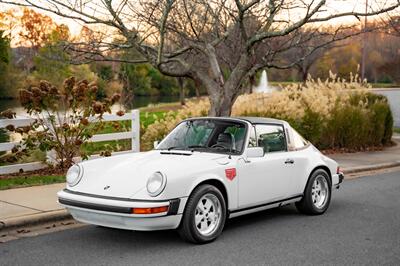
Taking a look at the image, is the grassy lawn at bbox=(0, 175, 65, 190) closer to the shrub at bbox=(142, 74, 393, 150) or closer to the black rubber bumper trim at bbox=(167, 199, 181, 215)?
the black rubber bumper trim at bbox=(167, 199, 181, 215)

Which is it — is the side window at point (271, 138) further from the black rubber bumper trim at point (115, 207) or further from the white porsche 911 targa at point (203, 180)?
the black rubber bumper trim at point (115, 207)

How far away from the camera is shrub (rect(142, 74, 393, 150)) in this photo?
1678 cm

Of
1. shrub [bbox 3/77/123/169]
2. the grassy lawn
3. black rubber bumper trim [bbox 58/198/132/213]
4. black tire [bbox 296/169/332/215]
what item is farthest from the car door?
shrub [bbox 3/77/123/169]

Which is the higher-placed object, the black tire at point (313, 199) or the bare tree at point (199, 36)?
the bare tree at point (199, 36)

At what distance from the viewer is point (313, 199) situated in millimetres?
8273

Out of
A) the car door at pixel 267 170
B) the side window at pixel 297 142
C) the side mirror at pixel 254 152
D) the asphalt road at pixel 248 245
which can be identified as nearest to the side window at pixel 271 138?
the car door at pixel 267 170

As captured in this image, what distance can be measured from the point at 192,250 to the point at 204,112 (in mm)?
11471

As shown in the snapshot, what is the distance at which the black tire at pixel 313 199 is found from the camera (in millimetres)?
8109

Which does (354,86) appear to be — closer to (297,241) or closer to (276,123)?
(276,123)

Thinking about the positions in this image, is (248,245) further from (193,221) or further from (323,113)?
(323,113)

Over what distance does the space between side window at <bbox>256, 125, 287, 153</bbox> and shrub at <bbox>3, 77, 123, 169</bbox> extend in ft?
15.4

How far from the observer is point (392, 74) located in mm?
51469

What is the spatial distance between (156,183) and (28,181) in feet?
15.4

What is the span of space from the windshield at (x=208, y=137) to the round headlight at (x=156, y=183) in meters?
1.18
